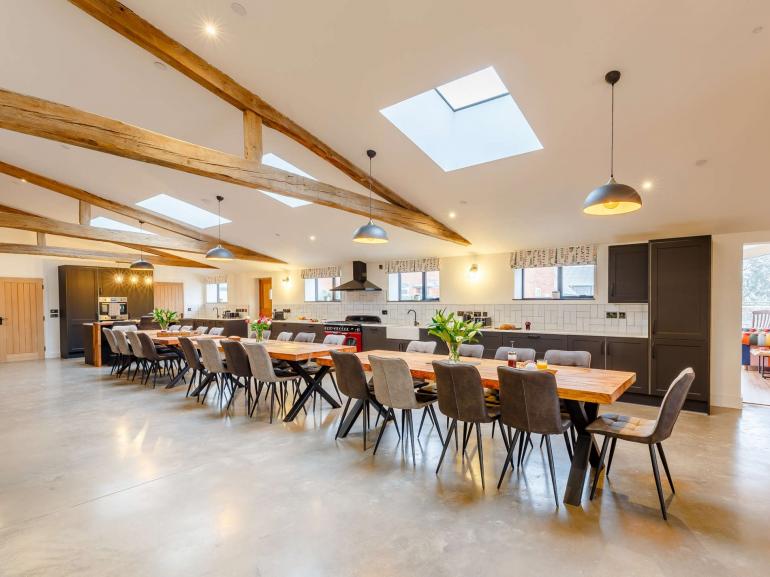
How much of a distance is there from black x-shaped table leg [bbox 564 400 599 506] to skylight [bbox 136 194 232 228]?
6907 mm

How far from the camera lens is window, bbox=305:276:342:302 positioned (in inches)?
363

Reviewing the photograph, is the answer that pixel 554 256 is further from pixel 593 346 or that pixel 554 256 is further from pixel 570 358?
pixel 570 358

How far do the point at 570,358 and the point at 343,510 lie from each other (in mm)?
2387

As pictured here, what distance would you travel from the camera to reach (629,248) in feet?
16.6

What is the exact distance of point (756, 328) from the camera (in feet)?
25.9

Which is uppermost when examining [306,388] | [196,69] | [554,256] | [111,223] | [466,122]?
[196,69]

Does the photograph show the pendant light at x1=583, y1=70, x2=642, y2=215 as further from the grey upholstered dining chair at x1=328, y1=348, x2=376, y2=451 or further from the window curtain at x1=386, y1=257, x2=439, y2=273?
the window curtain at x1=386, y1=257, x2=439, y2=273

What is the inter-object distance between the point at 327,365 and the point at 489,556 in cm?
249

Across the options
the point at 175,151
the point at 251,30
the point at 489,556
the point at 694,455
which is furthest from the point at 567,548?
the point at 251,30

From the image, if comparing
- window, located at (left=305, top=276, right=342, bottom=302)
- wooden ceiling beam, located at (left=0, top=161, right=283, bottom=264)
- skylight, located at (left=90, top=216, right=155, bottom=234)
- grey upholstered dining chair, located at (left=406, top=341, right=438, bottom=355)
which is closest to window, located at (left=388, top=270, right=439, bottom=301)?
window, located at (left=305, top=276, right=342, bottom=302)

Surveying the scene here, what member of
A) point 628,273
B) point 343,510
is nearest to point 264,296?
point 628,273

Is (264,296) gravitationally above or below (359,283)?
below

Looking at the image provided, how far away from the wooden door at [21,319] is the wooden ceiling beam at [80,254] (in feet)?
4.15

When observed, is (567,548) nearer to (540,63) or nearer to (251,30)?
(540,63)
